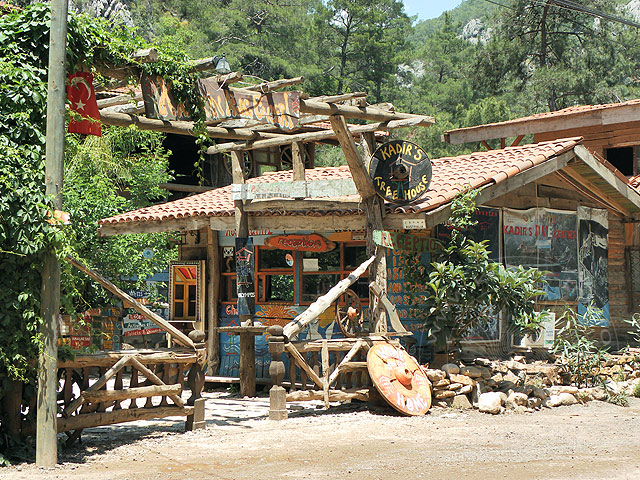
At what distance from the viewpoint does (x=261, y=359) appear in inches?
504

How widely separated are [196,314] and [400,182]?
5.07 meters

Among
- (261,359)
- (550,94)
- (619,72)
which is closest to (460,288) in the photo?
(261,359)

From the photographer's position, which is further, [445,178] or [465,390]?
[445,178]

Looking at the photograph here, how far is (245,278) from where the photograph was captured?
463 inches

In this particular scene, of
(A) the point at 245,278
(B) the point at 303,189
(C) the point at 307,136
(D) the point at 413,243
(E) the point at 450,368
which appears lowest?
(E) the point at 450,368

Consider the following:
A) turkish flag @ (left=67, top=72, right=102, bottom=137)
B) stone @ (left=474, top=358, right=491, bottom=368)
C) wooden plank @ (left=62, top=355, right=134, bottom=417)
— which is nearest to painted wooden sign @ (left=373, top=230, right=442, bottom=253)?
stone @ (left=474, top=358, right=491, bottom=368)

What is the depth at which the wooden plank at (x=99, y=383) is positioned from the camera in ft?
23.6

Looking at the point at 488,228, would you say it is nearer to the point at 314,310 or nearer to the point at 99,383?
the point at 314,310

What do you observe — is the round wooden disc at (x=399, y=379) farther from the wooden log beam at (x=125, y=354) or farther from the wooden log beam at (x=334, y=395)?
the wooden log beam at (x=125, y=354)

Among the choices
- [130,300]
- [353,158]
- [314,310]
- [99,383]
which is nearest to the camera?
[99,383]

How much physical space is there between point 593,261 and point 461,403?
233 inches

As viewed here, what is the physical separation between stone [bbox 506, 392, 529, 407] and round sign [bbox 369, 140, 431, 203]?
3.07 m

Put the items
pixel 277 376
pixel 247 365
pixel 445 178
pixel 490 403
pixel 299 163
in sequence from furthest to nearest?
1. pixel 445 178
2. pixel 247 365
3. pixel 299 163
4. pixel 490 403
5. pixel 277 376

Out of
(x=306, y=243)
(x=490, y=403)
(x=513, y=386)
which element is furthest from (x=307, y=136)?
(x=513, y=386)
